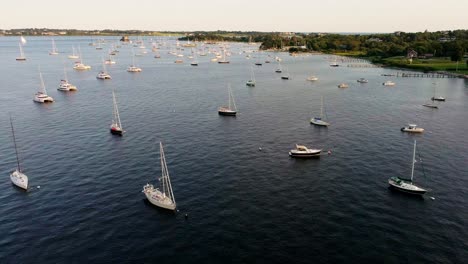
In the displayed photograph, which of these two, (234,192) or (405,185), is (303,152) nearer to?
(405,185)

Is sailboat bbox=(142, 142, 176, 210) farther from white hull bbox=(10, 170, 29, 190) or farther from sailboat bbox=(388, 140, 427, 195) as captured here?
sailboat bbox=(388, 140, 427, 195)

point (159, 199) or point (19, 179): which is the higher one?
point (19, 179)

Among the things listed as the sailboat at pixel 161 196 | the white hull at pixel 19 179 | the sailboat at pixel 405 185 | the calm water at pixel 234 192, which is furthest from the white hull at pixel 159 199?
the sailboat at pixel 405 185

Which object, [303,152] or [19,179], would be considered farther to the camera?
[303,152]

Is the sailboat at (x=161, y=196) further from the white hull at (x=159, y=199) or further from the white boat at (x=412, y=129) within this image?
the white boat at (x=412, y=129)

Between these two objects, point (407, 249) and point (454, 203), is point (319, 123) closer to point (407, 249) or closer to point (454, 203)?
point (454, 203)

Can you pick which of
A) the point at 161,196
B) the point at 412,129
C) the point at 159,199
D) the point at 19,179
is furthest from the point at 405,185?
the point at 19,179

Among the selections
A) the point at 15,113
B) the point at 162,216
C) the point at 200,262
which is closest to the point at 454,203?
the point at 200,262
